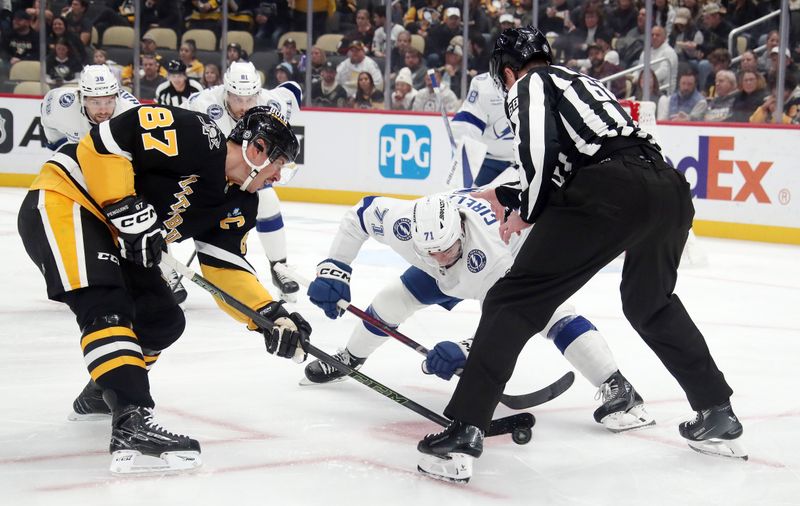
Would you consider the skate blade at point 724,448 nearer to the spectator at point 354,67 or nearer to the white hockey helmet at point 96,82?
the white hockey helmet at point 96,82

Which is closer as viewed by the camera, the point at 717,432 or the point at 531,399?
the point at 717,432

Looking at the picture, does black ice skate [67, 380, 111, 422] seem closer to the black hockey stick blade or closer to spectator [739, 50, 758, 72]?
the black hockey stick blade

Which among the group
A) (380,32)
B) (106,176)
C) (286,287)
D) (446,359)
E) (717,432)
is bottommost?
(286,287)

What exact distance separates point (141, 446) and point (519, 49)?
1.28m

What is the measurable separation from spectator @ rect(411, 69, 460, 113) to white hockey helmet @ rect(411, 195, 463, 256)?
6.05 metres

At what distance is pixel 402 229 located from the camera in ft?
10.0

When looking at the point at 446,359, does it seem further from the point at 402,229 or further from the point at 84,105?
the point at 84,105

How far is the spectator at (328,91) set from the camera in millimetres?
9406

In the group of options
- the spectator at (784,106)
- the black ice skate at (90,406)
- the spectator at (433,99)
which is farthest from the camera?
the spectator at (433,99)

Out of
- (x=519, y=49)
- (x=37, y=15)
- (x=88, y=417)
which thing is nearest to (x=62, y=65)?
(x=37, y=15)

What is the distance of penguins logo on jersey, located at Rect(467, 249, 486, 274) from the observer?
2.99m

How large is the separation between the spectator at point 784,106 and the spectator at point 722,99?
18cm

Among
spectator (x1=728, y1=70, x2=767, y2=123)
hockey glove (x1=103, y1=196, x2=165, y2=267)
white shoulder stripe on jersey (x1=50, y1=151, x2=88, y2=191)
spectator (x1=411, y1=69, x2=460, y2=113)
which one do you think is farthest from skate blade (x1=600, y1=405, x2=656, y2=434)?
spectator (x1=411, y1=69, x2=460, y2=113)

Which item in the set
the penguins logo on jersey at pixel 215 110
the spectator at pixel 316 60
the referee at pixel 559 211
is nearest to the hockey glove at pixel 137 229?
the referee at pixel 559 211
